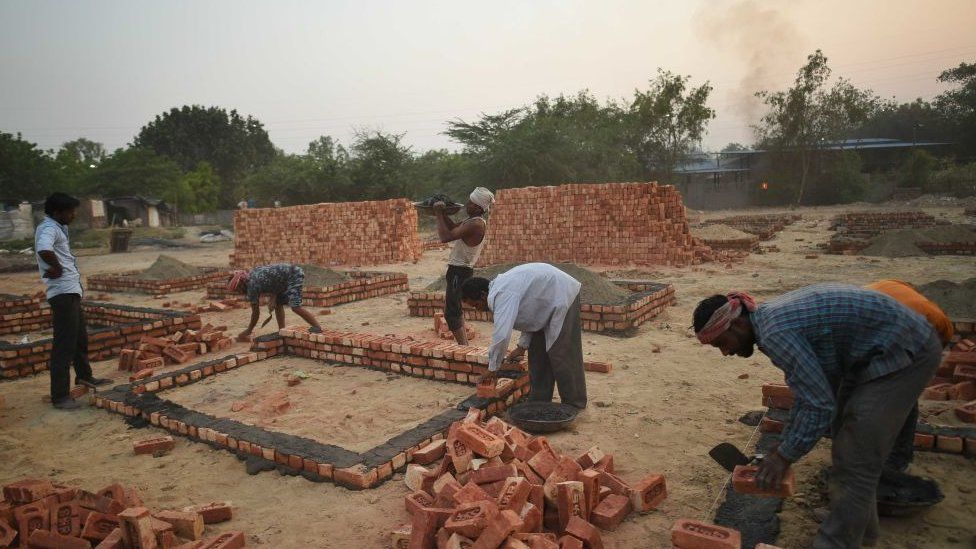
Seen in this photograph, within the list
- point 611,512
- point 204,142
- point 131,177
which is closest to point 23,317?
point 611,512

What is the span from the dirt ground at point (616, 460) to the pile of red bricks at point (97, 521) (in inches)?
8.5

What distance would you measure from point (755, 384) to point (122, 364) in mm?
6747

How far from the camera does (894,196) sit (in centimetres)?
3653

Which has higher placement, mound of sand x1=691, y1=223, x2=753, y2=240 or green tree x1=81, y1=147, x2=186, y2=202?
green tree x1=81, y1=147, x2=186, y2=202

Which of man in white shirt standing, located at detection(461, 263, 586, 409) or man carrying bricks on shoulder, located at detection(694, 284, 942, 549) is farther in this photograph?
man in white shirt standing, located at detection(461, 263, 586, 409)

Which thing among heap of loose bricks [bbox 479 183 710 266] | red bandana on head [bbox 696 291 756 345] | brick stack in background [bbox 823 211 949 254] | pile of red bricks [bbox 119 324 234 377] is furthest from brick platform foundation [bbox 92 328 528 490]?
brick stack in background [bbox 823 211 949 254]

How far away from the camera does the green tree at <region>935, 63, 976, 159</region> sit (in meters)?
41.3

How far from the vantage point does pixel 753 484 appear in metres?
2.61

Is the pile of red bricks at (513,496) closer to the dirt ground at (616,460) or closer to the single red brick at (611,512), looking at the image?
the single red brick at (611,512)

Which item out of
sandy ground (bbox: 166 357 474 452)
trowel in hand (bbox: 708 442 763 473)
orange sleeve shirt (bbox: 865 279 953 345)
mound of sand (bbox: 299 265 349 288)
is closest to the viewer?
orange sleeve shirt (bbox: 865 279 953 345)

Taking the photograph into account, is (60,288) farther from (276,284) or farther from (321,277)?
(321,277)

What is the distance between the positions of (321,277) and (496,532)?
9269 millimetres

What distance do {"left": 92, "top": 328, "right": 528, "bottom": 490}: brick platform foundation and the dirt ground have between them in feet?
0.39

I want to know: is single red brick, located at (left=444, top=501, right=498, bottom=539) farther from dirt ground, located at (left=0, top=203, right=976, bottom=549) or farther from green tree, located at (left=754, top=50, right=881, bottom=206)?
green tree, located at (left=754, top=50, right=881, bottom=206)
